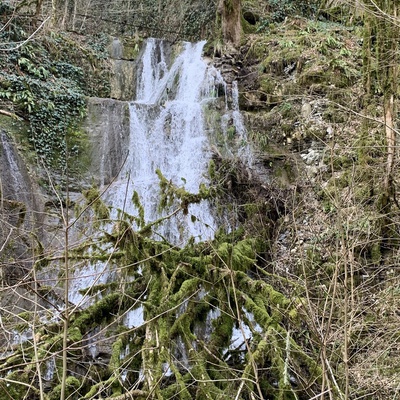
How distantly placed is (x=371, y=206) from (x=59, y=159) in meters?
7.73

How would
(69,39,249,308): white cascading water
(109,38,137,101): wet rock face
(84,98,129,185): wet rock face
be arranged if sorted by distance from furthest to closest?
(109,38,137,101): wet rock face → (84,98,129,185): wet rock face → (69,39,249,308): white cascading water

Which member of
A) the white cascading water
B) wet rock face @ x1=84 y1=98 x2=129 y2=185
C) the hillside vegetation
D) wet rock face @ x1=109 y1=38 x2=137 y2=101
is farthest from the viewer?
wet rock face @ x1=109 y1=38 x2=137 y2=101

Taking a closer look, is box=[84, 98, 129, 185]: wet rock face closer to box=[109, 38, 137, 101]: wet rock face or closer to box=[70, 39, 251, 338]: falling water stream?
box=[70, 39, 251, 338]: falling water stream

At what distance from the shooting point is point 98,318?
12.2 feet

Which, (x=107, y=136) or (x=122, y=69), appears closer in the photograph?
(x=107, y=136)

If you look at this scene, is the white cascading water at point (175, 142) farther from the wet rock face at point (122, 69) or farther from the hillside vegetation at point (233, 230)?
the wet rock face at point (122, 69)

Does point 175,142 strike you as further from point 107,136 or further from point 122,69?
point 122,69

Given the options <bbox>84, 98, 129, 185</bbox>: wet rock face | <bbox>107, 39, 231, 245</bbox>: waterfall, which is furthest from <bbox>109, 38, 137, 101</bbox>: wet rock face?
<bbox>84, 98, 129, 185</bbox>: wet rock face

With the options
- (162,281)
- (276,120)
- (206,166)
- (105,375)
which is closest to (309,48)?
(276,120)

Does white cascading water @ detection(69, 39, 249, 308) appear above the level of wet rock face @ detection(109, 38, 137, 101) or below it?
below

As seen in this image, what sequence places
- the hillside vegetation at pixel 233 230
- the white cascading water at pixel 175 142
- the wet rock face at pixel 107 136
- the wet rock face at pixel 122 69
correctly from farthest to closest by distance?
the wet rock face at pixel 122 69 < the wet rock face at pixel 107 136 < the white cascading water at pixel 175 142 < the hillside vegetation at pixel 233 230

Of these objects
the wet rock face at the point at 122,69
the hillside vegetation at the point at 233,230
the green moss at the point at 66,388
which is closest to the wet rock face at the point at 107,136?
the hillside vegetation at the point at 233,230

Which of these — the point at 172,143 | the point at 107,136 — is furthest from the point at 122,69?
the point at 172,143

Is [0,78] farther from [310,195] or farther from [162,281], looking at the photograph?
[162,281]
